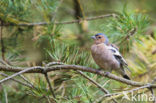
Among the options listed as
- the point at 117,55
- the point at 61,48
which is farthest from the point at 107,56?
the point at 61,48

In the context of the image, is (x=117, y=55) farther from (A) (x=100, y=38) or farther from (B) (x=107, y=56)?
(A) (x=100, y=38)

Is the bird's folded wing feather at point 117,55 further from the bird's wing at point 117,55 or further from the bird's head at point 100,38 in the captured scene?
the bird's head at point 100,38

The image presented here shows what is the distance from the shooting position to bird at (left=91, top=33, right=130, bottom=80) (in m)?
3.75

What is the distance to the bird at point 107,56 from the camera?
3752 mm

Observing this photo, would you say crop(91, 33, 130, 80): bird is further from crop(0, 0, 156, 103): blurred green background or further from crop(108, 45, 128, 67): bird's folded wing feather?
crop(0, 0, 156, 103): blurred green background

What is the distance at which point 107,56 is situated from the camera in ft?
12.6

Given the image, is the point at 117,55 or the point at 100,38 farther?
the point at 100,38

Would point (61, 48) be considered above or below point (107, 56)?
above

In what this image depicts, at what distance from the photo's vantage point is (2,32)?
368 cm

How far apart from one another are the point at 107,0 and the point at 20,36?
316cm

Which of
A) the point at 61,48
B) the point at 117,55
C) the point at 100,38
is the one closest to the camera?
the point at 61,48

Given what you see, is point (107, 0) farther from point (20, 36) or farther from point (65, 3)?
point (20, 36)

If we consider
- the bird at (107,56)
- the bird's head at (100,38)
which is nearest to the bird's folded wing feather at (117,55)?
the bird at (107,56)

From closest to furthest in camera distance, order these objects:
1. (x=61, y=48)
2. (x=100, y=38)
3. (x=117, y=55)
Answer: (x=61, y=48)
(x=117, y=55)
(x=100, y=38)
